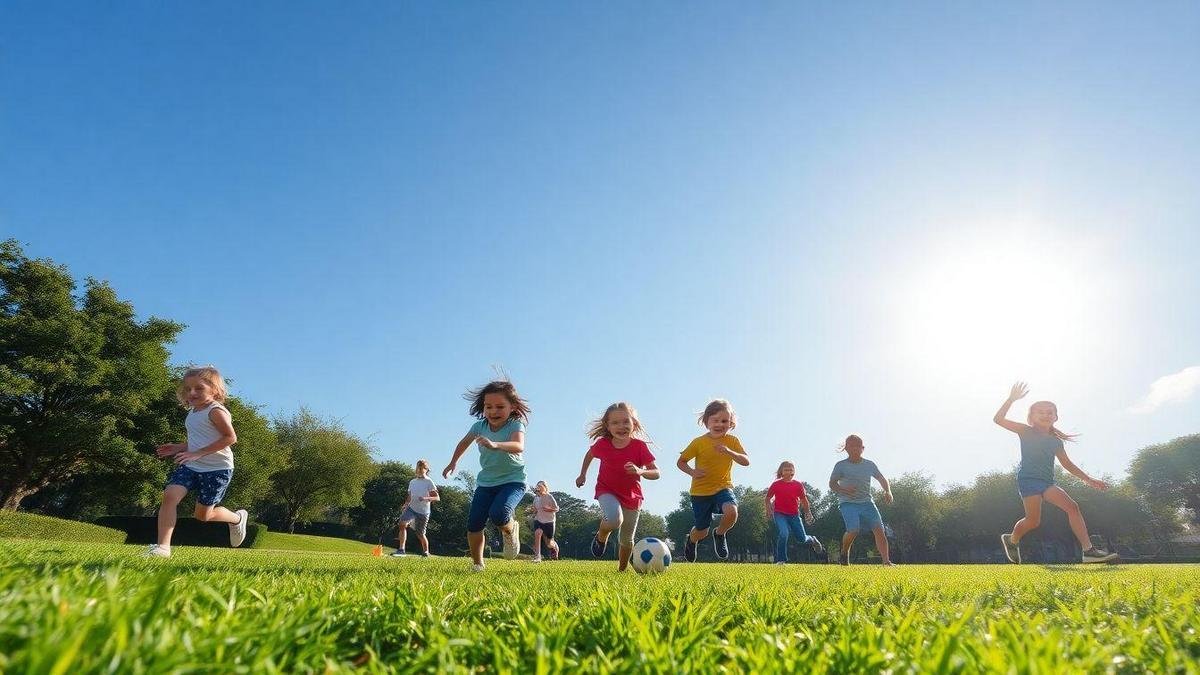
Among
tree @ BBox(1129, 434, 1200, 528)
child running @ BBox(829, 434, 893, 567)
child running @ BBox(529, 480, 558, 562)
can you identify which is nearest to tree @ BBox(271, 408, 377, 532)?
child running @ BBox(529, 480, 558, 562)

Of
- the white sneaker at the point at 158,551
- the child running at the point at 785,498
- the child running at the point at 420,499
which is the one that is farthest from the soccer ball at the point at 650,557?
the child running at the point at 420,499

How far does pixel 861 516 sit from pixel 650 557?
7369mm

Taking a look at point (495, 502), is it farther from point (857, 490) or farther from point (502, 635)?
point (857, 490)

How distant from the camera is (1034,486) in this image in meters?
9.90

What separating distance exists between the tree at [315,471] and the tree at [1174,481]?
81442mm

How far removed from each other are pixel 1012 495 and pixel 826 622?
84281 mm

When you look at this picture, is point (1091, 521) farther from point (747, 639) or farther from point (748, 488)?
point (747, 639)

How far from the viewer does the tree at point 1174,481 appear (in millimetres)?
65500

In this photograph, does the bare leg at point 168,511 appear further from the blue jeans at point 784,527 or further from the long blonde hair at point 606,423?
the blue jeans at point 784,527

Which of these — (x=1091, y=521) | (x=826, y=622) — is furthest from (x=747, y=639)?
(x=1091, y=521)

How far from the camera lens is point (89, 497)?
4312 cm

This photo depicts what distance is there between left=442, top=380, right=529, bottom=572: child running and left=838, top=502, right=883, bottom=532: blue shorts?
8.06 meters

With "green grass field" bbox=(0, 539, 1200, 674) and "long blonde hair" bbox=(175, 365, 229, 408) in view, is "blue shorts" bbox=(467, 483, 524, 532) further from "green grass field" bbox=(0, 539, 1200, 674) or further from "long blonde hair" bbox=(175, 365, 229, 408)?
"green grass field" bbox=(0, 539, 1200, 674)

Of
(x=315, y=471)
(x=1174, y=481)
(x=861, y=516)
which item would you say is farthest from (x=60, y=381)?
(x=1174, y=481)
